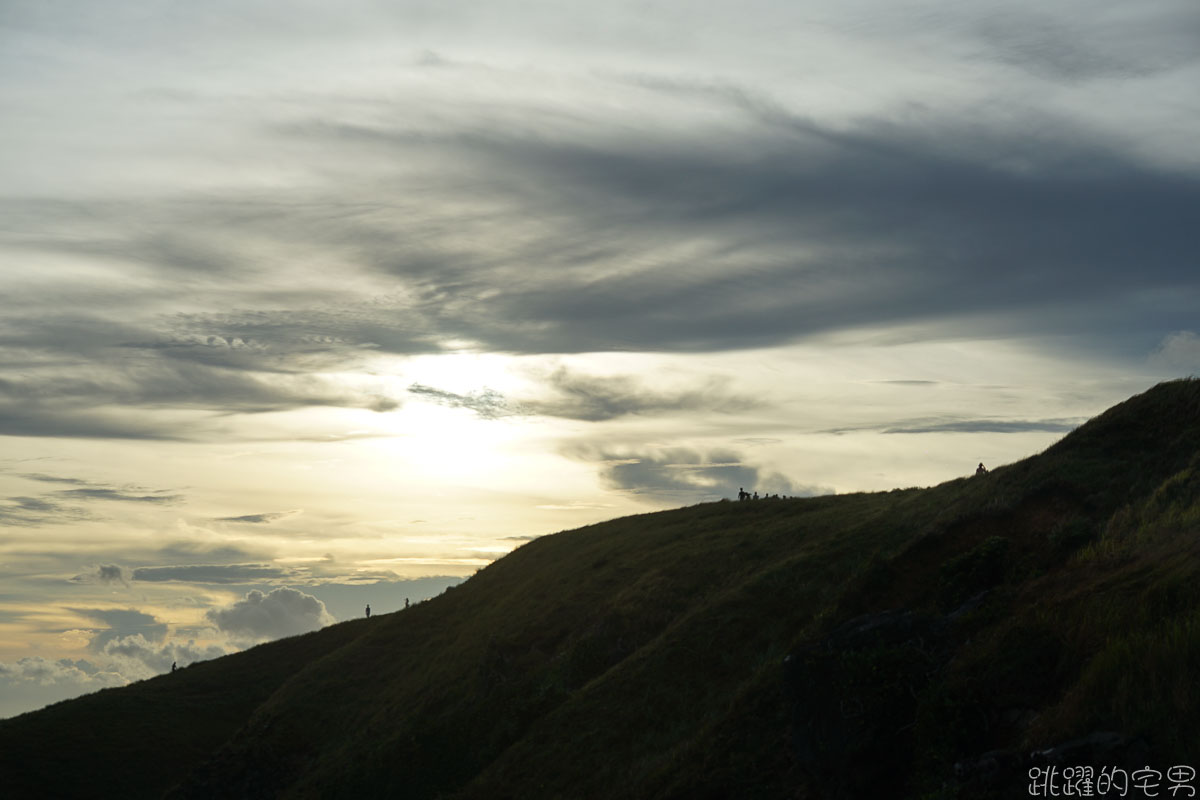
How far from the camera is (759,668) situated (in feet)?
116

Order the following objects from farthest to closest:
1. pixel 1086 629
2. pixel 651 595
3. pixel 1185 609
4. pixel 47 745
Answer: pixel 47 745 < pixel 651 595 < pixel 1086 629 < pixel 1185 609

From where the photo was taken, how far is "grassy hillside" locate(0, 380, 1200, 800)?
67.7ft

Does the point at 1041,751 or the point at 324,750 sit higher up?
the point at 1041,751

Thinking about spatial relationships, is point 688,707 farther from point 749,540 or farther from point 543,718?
point 749,540

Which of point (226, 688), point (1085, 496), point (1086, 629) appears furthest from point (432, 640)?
point (1086, 629)

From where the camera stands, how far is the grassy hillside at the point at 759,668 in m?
20.6

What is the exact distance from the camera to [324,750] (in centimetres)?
5525

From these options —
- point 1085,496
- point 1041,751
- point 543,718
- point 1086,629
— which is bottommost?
point 543,718

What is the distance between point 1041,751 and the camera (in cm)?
1778

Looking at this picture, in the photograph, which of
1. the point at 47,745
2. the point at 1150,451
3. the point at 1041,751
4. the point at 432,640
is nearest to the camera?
the point at 1041,751

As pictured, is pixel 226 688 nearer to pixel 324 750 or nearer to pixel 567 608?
pixel 324 750

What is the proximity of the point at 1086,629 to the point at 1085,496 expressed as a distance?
1653 cm

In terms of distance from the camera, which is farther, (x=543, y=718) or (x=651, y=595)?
(x=651, y=595)

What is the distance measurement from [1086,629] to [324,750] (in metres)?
47.9
